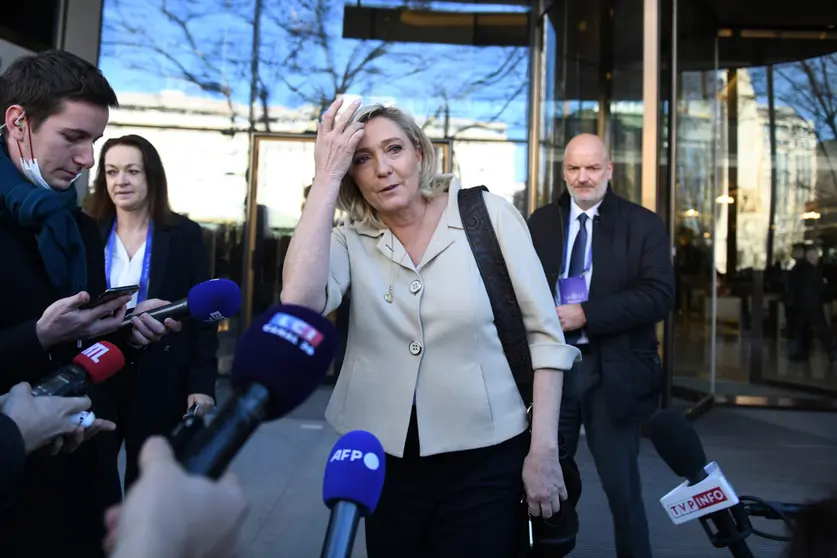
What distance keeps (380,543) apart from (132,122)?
761 cm

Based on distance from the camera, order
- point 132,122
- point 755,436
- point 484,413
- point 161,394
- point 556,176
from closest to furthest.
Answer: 1. point 484,413
2. point 161,394
3. point 755,436
4. point 556,176
5. point 132,122

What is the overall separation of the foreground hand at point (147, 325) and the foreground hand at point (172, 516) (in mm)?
1271

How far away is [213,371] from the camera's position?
3.60 m

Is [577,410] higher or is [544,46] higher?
[544,46]

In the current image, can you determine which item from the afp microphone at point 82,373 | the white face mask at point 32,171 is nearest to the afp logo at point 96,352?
the afp microphone at point 82,373

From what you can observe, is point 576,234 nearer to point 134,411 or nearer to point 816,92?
point 134,411

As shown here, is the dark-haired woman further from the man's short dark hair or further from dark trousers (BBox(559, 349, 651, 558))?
dark trousers (BBox(559, 349, 651, 558))

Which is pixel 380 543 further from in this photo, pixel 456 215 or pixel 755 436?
pixel 755 436

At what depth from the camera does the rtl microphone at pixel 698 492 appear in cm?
171

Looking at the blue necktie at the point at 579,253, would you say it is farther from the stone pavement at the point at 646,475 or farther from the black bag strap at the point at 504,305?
the black bag strap at the point at 504,305

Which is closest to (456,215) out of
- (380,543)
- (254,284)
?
(380,543)

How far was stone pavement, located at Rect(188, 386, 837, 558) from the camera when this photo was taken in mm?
4203

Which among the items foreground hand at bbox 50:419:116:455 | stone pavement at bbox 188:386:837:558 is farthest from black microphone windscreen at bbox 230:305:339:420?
stone pavement at bbox 188:386:837:558

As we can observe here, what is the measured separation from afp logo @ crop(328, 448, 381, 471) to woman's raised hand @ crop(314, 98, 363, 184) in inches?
39.0
